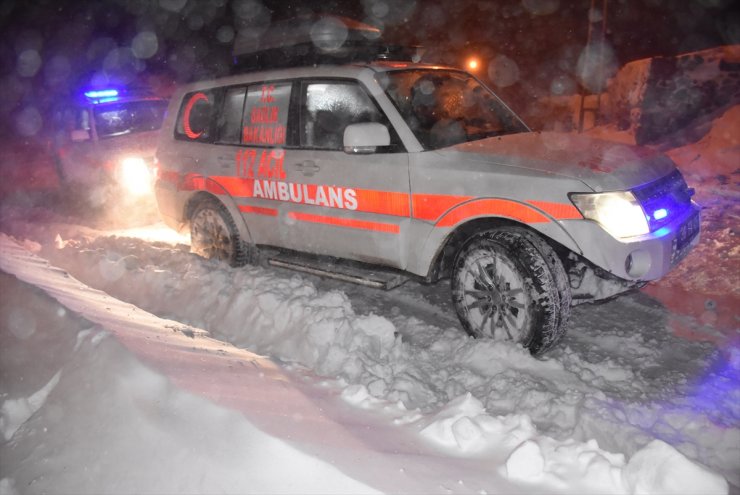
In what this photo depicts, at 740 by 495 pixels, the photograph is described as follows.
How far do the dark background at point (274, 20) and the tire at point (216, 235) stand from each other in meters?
16.0

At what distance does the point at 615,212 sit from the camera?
131 inches

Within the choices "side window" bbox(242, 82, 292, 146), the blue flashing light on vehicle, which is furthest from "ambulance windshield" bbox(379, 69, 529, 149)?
the blue flashing light on vehicle

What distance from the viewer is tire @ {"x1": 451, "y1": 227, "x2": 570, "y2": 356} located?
349cm

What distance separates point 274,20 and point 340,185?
2269 centimetres

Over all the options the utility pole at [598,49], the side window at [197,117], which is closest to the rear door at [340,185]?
the side window at [197,117]

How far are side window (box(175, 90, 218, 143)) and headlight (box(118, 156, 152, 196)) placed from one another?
342 cm

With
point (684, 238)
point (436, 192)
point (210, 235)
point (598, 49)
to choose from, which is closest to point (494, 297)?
point (436, 192)

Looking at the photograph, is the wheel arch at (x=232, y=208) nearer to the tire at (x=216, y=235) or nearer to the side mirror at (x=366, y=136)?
the tire at (x=216, y=235)

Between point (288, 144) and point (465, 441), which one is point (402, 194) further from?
point (465, 441)

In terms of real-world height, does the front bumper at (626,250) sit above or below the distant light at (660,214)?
below

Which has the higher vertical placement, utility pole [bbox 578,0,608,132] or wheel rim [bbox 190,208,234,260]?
utility pole [bbox 578,0,608,132]

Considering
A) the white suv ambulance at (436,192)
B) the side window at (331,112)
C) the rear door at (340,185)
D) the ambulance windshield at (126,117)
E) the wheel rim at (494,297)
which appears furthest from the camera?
the ambulance windshield at (126,117)

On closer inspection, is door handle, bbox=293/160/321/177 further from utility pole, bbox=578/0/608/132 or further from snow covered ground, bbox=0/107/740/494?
utility pole, bbox=578/0/608/132

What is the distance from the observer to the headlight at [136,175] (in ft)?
29.5
